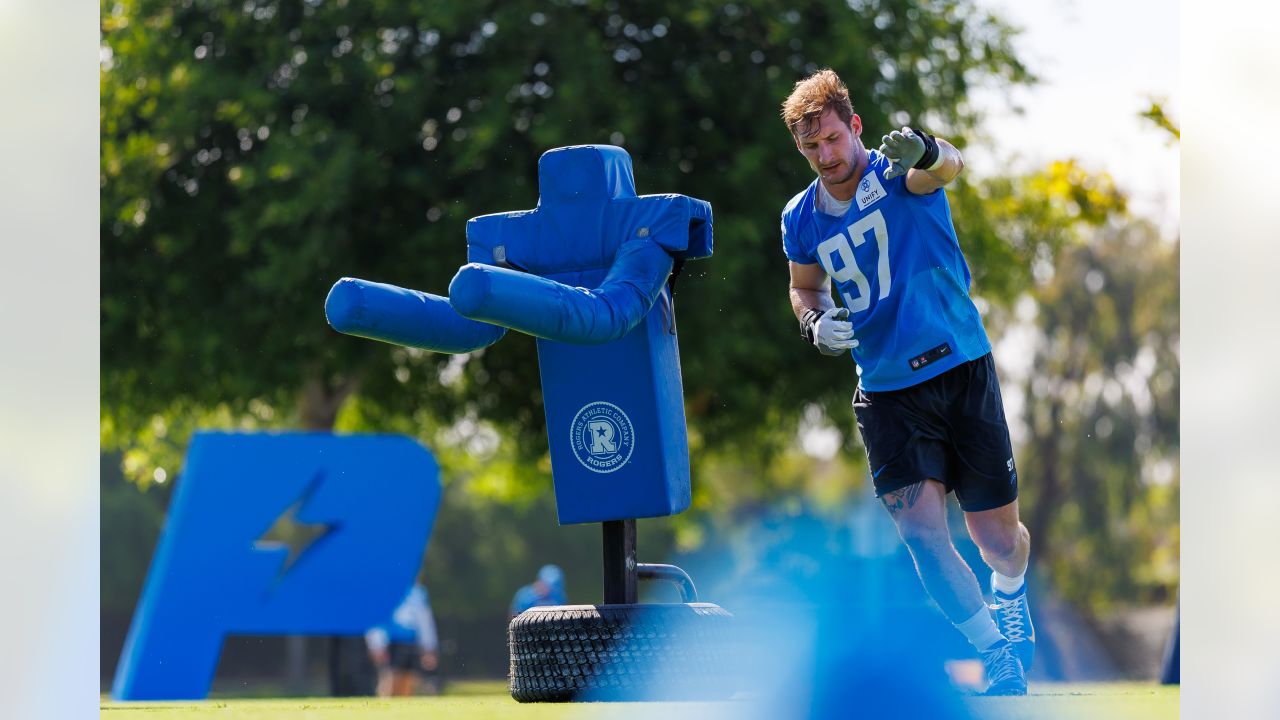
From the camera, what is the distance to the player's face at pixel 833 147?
3.78m

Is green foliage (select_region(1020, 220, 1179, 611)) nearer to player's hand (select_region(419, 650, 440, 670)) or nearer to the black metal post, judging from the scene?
player's hand (select_region(419, 650, 440, 670))

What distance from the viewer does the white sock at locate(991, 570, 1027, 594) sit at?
413 centimetres

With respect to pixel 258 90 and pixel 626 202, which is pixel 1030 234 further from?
pixel 626 202

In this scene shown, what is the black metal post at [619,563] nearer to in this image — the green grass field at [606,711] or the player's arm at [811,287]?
the green grass field at [606,711]

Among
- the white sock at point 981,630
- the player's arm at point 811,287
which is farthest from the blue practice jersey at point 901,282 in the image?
the white sock at point 981,630

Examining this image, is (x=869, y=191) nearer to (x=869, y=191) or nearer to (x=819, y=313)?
(x=869, y=191)

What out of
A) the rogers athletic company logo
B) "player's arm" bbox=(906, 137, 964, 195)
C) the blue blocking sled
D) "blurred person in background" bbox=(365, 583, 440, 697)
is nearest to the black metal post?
the blue blocking sled

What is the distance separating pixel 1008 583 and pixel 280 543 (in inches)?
284

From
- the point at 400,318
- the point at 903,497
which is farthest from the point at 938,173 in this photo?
the point at 400,318

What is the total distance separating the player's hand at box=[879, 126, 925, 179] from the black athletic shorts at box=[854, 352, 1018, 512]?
574 mm

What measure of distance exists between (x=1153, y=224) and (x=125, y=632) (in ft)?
68.3
